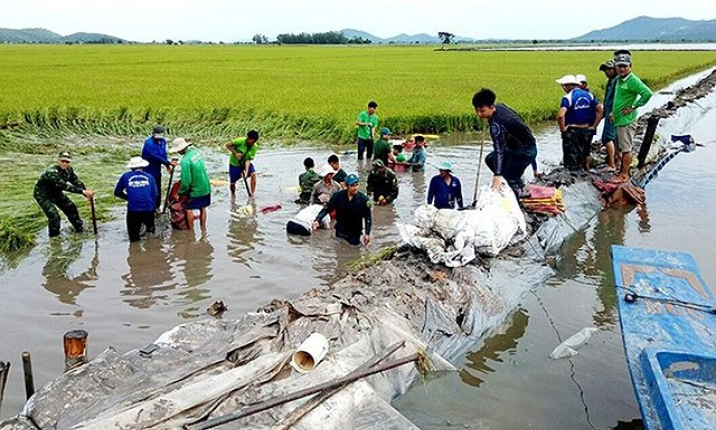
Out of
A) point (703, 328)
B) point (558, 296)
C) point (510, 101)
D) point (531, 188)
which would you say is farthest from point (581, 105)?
point (510, 101)

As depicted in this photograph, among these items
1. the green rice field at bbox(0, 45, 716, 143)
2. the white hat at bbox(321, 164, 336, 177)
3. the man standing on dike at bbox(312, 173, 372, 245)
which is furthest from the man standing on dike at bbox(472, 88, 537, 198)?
the green rice field at bbox(0, 45, 716, 143)

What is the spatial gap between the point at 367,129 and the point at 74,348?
9.25 meters

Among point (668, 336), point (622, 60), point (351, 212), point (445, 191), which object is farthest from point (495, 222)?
point (622, 60)

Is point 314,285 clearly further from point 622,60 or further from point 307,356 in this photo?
point 622,60

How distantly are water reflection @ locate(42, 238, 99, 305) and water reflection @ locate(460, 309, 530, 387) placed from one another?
3.78 metres

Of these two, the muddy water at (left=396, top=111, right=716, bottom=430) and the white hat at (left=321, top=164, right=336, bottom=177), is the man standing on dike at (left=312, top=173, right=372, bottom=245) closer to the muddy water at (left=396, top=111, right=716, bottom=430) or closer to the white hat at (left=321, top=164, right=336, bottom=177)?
the white hat at (left=321, top=164, right=336, bottom=177)

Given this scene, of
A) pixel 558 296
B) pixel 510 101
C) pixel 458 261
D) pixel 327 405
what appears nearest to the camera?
pixel 327 405

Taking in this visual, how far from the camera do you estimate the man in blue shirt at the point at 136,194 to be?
7.61 m

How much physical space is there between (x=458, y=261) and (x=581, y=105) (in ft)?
16.5

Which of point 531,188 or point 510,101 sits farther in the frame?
point 510,101

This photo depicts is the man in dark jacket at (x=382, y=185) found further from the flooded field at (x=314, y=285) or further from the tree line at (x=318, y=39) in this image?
the tree line at (x=318, y=39)

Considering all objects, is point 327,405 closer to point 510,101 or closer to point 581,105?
point 581,105

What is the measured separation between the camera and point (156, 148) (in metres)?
8.70

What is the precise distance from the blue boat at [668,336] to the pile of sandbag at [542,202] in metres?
2.27
